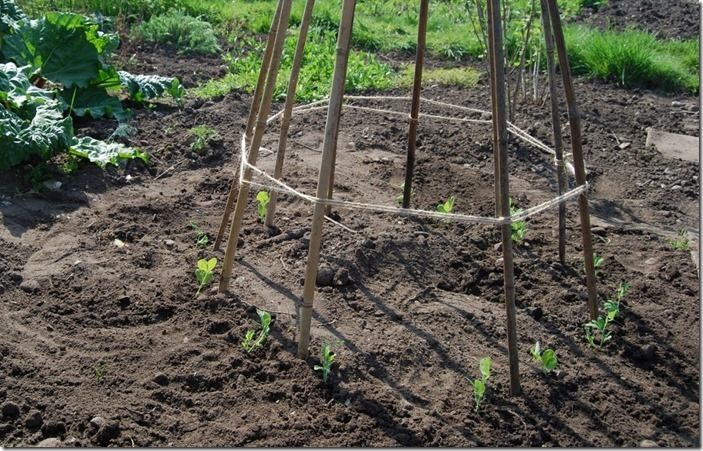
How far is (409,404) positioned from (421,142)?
3.24m

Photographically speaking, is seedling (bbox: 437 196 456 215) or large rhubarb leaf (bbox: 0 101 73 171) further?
large rhubarb leaf (bbox: 0 101 73 171)

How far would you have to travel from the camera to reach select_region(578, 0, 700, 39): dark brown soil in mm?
9781

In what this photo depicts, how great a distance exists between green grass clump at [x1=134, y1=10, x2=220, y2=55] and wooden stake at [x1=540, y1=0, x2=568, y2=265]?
4415 millimetres

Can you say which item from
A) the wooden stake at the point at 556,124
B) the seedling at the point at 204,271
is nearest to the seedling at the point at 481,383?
the wooden stake at the point at 556,124

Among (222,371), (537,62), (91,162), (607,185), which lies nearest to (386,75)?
(537,62)

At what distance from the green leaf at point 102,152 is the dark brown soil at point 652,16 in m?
5.61

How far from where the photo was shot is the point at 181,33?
8633 millimetres

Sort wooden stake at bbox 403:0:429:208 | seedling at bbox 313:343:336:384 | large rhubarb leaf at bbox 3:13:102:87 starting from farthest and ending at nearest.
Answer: large rhubarb leaf at bbox 3:13:102:87 < wooden stake at bbox 403:0:429:208 < seedling at bbox 313:343:336:384

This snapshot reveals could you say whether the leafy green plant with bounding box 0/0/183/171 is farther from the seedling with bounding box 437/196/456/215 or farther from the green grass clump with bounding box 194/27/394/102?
the seedling with bounding box 437/196/456/215

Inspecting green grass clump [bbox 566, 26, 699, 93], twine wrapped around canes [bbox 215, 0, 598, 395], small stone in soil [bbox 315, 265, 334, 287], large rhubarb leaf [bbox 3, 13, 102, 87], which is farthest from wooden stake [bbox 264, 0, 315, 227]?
green grass clump [bbox 566, 26, 699, 93]

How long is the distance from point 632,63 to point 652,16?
6.89ft

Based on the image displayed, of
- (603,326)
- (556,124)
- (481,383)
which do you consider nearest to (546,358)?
(481,383)

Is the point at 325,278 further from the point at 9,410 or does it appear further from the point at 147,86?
the point at 147,86

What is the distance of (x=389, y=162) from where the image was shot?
6.42 metres
